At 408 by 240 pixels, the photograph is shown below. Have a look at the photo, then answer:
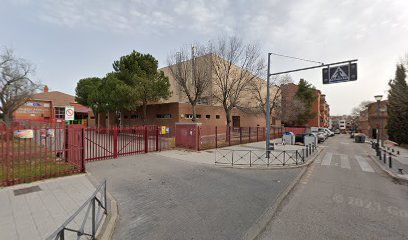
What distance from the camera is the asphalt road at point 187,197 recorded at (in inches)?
161

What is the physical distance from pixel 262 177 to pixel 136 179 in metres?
5.43

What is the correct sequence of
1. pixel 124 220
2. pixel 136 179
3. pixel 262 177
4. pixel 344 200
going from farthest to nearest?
pixel 262 177 → pixel 136 179 → pixel 344 200 → pixel 124 220

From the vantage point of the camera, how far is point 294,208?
5.28 m

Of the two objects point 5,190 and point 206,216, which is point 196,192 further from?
point 5,190

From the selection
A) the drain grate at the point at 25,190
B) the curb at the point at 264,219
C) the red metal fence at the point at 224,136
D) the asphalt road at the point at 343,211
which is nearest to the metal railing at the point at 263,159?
the red metal fence at the point at 224,136

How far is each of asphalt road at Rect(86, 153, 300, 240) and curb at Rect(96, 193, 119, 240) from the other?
0.44ft

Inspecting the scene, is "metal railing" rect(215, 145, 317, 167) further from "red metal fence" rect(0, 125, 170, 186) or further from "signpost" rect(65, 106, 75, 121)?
"signpost" rect(65, 106, 75, 121)

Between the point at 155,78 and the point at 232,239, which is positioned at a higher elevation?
the point at 155,78

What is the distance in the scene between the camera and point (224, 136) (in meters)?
18.4

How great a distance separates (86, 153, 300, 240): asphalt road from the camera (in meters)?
4.09

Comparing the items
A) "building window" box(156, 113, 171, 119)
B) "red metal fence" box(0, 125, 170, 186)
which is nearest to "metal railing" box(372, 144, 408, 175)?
"red metal fence" box(0, 125, 170, 186)

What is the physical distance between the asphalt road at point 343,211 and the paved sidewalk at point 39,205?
4794 mm

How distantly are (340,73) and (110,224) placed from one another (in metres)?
11.7

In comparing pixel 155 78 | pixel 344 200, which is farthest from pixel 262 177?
pixel 155 78
